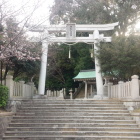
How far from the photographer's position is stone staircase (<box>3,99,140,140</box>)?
33.1ft

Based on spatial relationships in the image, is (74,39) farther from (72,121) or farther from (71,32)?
(72,121)

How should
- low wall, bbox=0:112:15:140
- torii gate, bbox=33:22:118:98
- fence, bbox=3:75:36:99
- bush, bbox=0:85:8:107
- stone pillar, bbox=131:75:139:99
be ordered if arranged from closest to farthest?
low wall, bbox=0:112:15:140, bush, bbox=0:85:8:107, stone pillar, bbox=131:75:139:99, fence, bbox=3:75:36:99, torii gate, bbox=33:22:118:98

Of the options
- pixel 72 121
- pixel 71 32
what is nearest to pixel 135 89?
pixel 72 121

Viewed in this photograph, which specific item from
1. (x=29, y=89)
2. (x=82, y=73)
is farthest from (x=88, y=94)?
(x=29, y=89)

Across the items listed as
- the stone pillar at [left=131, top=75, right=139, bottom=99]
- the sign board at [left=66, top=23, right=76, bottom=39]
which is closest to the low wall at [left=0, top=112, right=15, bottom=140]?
the stone pillar at [left=131, top=75, right=139, bottom=99]

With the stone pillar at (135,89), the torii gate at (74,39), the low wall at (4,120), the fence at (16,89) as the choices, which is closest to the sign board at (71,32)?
the torii gate at (74,39)

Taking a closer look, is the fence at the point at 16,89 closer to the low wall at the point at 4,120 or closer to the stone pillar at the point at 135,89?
the low wall at the point at 4,120

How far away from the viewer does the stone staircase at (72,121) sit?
1009cm

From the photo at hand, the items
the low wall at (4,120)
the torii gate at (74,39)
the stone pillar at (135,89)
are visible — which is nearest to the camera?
the low wall at (4,120)

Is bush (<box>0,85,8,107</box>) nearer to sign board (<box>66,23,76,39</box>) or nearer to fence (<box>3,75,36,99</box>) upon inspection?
fence (<box>3,75,36,99</box>)

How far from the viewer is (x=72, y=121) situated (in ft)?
36.4

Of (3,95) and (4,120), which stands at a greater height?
(3,95)

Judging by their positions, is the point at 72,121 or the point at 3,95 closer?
the point at 72,121

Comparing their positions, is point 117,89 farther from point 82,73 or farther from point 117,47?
point 82,73
